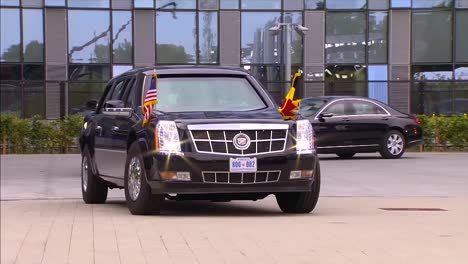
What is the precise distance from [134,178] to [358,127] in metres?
10.0

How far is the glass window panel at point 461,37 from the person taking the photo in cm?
3003

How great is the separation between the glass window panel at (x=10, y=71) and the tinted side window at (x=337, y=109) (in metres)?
14.3

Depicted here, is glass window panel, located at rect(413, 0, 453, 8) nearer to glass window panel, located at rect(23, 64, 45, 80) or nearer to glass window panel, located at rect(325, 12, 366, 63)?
glass window panel, located at rect(325, 12, 366, 63)

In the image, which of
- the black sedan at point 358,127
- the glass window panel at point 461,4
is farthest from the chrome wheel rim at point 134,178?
the glass window panel at point 461,4

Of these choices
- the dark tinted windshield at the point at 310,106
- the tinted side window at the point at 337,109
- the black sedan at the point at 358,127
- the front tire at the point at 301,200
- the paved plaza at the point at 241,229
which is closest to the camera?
the paved plaza at the point at 241,229

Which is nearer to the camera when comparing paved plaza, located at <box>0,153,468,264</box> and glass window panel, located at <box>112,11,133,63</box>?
paved plaza, located at <box>0,153,468,264</box>

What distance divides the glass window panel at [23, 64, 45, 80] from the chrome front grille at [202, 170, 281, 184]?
21.4m

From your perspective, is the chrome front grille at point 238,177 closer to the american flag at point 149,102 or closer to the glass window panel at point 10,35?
the american flag at point 149,102

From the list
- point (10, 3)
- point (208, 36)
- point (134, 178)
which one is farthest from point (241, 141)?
point (10, 3)

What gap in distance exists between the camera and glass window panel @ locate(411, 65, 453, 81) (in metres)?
29.9

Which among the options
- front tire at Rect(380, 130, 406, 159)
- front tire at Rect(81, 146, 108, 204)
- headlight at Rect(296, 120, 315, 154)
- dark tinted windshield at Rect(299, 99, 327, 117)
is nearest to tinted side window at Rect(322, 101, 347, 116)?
dark tinted windshield at Rect(299, 99, 327, 117)

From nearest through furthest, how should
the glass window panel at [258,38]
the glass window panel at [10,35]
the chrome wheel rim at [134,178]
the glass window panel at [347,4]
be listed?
the chrome wheel rim at [134,178] → the glass window panel at [10,35] → the glass window panel at [258,38] → the glass window panel at [347,4]

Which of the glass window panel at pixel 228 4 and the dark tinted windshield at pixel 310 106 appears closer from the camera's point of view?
the dark tinted windshield at pixel 310 106

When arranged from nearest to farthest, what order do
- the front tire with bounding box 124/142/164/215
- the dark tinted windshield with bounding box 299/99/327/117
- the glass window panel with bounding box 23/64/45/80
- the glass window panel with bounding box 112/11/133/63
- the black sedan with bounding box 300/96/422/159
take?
the front tire with bounding box 124/142/164/215 → the black sedan with bounding box 300/96/422/159 → the dark tinted windshield with bounding box 299/99/327/117 → the glass window panel with bounding box 23/64/45/80 → the glass window panel with bounding box 112/11/133/63
